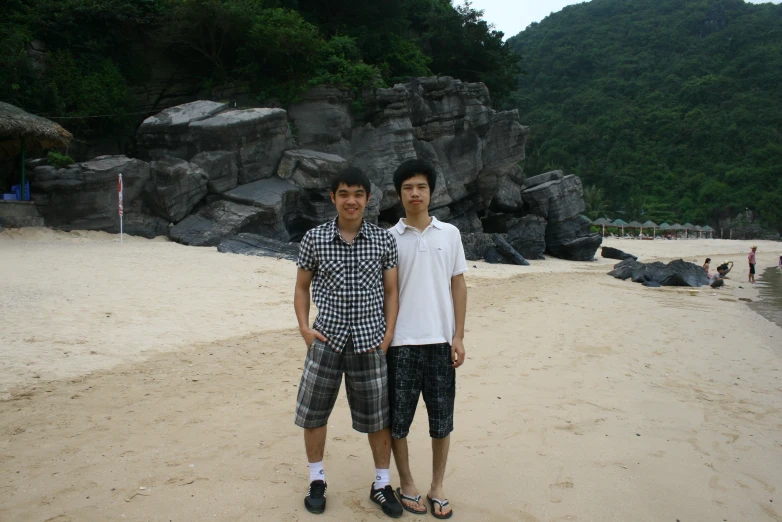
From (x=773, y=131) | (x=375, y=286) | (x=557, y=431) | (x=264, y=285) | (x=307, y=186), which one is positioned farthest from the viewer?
(x=773, y=131)

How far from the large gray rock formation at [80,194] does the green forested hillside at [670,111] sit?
162 feet

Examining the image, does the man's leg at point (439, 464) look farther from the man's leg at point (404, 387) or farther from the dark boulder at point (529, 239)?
the dark boulder at point (529, 239)

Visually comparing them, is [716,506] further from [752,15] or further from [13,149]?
[752,15]

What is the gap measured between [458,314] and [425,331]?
22 centimetres

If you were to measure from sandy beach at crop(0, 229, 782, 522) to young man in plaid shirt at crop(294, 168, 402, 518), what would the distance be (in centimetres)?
32

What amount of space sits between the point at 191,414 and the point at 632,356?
5024 millimetres

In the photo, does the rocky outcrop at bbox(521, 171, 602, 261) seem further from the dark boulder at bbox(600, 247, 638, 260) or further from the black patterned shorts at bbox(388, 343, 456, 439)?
the black patterned shorts at bbox(388, 343, 456, 439)

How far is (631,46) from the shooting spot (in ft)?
264

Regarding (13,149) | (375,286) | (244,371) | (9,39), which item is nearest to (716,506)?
(375,286)

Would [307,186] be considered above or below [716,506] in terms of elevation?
above

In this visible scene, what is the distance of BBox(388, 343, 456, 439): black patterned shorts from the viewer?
2.77 metres

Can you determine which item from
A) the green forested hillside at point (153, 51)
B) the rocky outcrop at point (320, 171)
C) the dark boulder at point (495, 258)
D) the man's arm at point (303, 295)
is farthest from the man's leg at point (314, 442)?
the green forested hillside at point (153, 51)

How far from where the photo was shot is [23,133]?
13930mm

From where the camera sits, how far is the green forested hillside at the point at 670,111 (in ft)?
193
